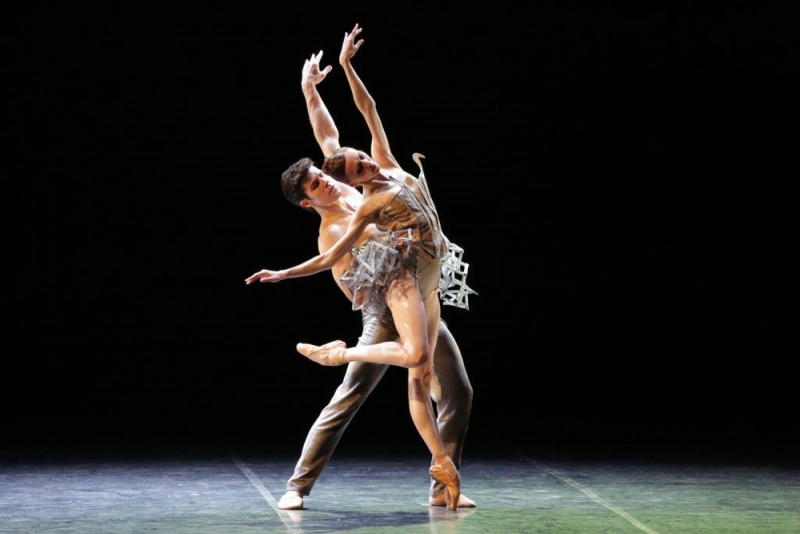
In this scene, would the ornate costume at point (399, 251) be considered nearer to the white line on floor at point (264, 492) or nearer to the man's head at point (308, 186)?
the man's head at point (308, 186)

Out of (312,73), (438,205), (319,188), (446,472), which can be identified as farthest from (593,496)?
(438,205)

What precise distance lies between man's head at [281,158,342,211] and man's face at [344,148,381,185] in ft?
Answer: 0.50

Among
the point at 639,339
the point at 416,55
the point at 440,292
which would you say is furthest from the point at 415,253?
the point at 639,339

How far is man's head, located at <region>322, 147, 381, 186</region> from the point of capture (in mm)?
3686

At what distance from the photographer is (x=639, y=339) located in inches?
285

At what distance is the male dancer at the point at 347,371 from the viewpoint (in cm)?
386

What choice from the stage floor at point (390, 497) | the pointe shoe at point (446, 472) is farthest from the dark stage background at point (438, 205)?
the pointe shoe at point (446, 472)

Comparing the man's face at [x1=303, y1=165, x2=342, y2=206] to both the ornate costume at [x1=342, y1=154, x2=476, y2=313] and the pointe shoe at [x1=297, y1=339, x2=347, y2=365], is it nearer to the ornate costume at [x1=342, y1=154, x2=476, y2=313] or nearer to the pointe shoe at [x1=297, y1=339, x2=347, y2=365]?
the ornate costume at [x1=342, y1=154, x2=476, y2=313]

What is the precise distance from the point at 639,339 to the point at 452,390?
3.42 m

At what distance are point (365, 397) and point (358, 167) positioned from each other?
0.79m

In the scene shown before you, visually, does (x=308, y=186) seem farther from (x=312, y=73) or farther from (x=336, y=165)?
(x=312, y=73)

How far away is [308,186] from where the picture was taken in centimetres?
383

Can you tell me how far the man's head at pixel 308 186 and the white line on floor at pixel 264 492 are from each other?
98 centimetres

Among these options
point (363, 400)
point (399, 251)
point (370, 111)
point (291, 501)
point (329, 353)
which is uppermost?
point (370, 111)
